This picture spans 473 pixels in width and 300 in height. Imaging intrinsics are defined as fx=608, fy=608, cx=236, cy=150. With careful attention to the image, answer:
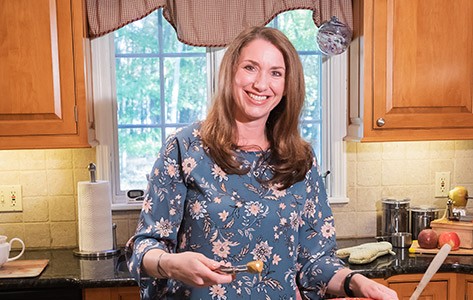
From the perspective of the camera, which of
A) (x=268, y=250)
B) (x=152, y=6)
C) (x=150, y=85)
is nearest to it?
(x=268, y=250)

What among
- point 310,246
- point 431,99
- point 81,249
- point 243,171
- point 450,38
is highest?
point 450,38

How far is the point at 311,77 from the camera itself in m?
2.91

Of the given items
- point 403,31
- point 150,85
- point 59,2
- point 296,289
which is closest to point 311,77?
point 403,31

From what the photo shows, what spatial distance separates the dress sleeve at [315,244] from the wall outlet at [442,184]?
1.39 meters

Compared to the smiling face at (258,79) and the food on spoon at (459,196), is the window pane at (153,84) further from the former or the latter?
the smiling face at (258,79)

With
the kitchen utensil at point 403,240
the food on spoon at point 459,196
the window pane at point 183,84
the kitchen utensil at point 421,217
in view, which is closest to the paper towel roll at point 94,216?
the window pane at point 183,84

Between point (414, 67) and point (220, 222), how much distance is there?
137cm

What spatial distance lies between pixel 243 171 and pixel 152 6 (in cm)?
117

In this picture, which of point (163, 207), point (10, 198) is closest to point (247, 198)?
point (163, 207)

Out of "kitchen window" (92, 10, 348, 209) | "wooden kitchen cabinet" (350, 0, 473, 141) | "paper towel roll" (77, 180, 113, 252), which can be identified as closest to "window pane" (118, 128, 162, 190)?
"kitchen window" (92, 10, 348, 209)

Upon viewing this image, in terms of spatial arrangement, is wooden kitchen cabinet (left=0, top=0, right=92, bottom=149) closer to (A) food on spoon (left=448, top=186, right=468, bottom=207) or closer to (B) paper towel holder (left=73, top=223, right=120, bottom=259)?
(B) paper towel holder (left=73, top=223, right=120, bottom=259)

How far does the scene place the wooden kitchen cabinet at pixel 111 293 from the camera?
2252 millimetres

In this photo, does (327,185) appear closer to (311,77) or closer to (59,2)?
(311,77)

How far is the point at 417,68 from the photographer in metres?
2.56
